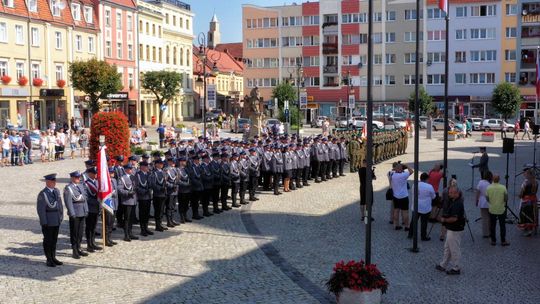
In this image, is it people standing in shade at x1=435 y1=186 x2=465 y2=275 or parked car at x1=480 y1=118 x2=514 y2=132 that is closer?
people standing in shade at x1=435 y1=186 x2=465 y2=275

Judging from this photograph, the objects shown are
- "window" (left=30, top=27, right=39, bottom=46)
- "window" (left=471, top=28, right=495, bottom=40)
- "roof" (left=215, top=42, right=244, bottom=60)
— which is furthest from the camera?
"roof" (left=215, top=42, right=244, bottom=60)

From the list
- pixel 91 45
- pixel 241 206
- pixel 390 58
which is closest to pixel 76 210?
pixel 241 206

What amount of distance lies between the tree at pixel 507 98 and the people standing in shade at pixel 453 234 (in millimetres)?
60295

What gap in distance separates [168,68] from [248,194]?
5655 cm

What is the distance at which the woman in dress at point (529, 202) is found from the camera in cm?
1562

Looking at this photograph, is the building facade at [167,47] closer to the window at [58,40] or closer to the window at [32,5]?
the window at [58,40]

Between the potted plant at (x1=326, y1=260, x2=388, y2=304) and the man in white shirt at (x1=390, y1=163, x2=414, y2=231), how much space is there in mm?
6137

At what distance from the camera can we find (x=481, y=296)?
10.9 metres

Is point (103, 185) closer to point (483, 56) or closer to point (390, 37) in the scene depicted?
point (483, 56)

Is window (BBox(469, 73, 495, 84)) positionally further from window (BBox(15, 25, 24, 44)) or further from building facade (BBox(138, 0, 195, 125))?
window (BBox(15, 25, 24, 44))

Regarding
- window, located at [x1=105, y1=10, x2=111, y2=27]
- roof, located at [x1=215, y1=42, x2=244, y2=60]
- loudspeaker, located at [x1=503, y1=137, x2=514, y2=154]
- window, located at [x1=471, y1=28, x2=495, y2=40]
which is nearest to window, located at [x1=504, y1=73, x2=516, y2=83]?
window, located at [x1=471, y1=28, x2=495, y2=40]

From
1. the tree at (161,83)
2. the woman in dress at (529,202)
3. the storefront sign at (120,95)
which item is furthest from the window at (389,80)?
the woman in dress at (529,202)

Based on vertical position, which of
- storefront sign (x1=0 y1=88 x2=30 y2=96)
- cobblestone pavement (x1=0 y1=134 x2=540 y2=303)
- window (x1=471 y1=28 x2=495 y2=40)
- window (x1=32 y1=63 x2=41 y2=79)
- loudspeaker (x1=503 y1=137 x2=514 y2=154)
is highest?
window (x1=471 y1=28 x2=495 y2=40)

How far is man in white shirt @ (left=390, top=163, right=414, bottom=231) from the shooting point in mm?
16094
